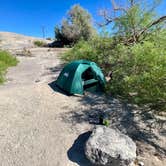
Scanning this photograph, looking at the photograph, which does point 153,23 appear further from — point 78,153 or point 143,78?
point 78,153

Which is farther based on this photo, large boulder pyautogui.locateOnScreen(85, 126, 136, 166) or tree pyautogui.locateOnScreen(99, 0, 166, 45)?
tree pyautogui.locateOnScreen(99, 0, 166, 45)

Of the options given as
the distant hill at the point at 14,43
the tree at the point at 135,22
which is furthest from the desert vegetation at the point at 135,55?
the distant hill at the point at 14,43

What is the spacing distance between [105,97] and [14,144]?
2.92 meters

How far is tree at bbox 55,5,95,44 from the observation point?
22.0 meters

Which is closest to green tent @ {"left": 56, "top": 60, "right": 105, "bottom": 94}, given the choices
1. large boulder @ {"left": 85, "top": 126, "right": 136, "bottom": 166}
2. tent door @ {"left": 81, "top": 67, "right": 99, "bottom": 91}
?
tent door @ {"left": 81, "top": 67, "right": 99, "bottom": 91}

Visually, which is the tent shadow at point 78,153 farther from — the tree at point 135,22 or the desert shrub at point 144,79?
the tree at point 135,22

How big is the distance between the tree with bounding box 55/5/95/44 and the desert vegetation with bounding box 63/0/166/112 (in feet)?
36.9

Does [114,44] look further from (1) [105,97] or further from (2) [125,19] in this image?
(1) [105,97]

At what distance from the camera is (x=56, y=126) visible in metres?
4.19

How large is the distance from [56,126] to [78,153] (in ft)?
3.00

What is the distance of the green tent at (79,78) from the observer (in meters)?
5.65

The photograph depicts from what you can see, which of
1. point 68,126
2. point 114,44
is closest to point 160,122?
point 68,126

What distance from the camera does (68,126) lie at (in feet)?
13.8

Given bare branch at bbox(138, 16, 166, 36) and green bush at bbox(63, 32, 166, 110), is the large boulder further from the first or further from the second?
bare branch at bbox(138, 16, 166, 36)
